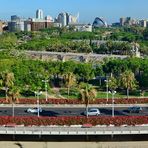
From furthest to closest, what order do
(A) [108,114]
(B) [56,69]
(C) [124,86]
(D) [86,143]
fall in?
(B) [56,69], (C) [124,86], (A) [108,114], (D) [86,143]

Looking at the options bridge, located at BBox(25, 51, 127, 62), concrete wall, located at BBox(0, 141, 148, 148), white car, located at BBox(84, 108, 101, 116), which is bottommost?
concrete wall, located at BBox(0, 141, 148, 148)

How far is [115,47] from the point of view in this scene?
18188 cm

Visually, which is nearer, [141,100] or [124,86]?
[141,100]

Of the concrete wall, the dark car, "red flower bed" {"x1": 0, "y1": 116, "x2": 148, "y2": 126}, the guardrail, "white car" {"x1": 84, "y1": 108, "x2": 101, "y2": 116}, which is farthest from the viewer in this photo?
the dark car

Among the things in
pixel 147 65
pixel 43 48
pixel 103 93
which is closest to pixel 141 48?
pixel 43 48

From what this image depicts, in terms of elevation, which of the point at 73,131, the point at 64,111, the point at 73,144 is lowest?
the point at 73,144

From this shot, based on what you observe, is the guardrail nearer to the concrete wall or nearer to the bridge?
the concrete wall

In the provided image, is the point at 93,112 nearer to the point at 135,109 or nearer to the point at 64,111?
the point at 64,111

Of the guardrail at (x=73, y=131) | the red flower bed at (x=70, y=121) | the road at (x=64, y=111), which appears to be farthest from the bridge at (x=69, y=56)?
the guardrail at (x=73, y=131)

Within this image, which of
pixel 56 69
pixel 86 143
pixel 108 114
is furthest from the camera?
pixel 56 69

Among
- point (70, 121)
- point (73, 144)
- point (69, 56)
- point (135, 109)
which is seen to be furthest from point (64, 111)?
point (69, 56)

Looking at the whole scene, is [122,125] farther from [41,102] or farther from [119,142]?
[41,102]

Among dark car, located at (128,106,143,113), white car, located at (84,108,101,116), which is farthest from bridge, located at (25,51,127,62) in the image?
white car, located at (84,108,101,116)

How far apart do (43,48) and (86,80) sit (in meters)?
78.6
